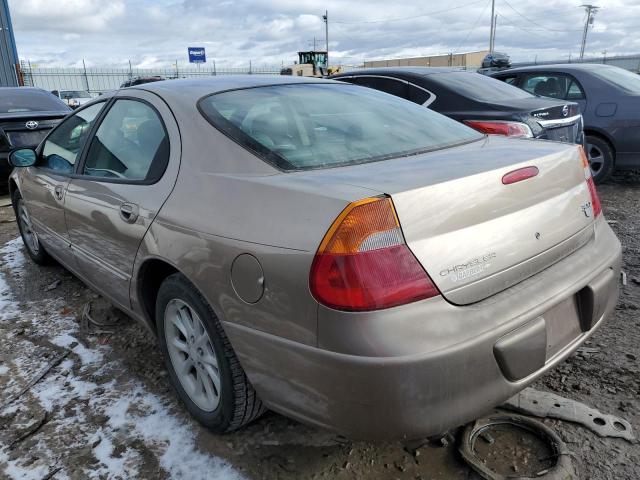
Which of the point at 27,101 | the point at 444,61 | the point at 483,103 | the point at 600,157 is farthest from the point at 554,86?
the point at 444,61

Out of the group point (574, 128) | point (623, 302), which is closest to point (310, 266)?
point (623, 302)

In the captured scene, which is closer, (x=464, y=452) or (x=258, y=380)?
(x=258, y=380)

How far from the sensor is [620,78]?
21.9ft

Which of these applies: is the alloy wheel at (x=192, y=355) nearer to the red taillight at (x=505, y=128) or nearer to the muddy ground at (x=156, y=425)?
the muddy ground at (x=156, y=425)

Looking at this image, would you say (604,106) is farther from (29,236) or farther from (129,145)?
(29,236)

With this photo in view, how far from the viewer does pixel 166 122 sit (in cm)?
238

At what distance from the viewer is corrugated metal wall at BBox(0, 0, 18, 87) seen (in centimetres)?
1983

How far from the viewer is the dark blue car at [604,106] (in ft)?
20.6

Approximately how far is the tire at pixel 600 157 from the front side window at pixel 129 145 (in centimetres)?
573

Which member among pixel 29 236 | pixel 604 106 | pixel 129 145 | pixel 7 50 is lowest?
pixel 29 236

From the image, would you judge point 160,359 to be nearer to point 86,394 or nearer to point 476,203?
point 86,394

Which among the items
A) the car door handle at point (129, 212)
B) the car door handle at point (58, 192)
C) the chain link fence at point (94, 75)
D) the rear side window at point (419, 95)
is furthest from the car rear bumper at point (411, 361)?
the chain link fence at point (94, 75)

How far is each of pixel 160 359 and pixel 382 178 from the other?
180cm

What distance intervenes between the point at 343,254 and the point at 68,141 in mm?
2592
